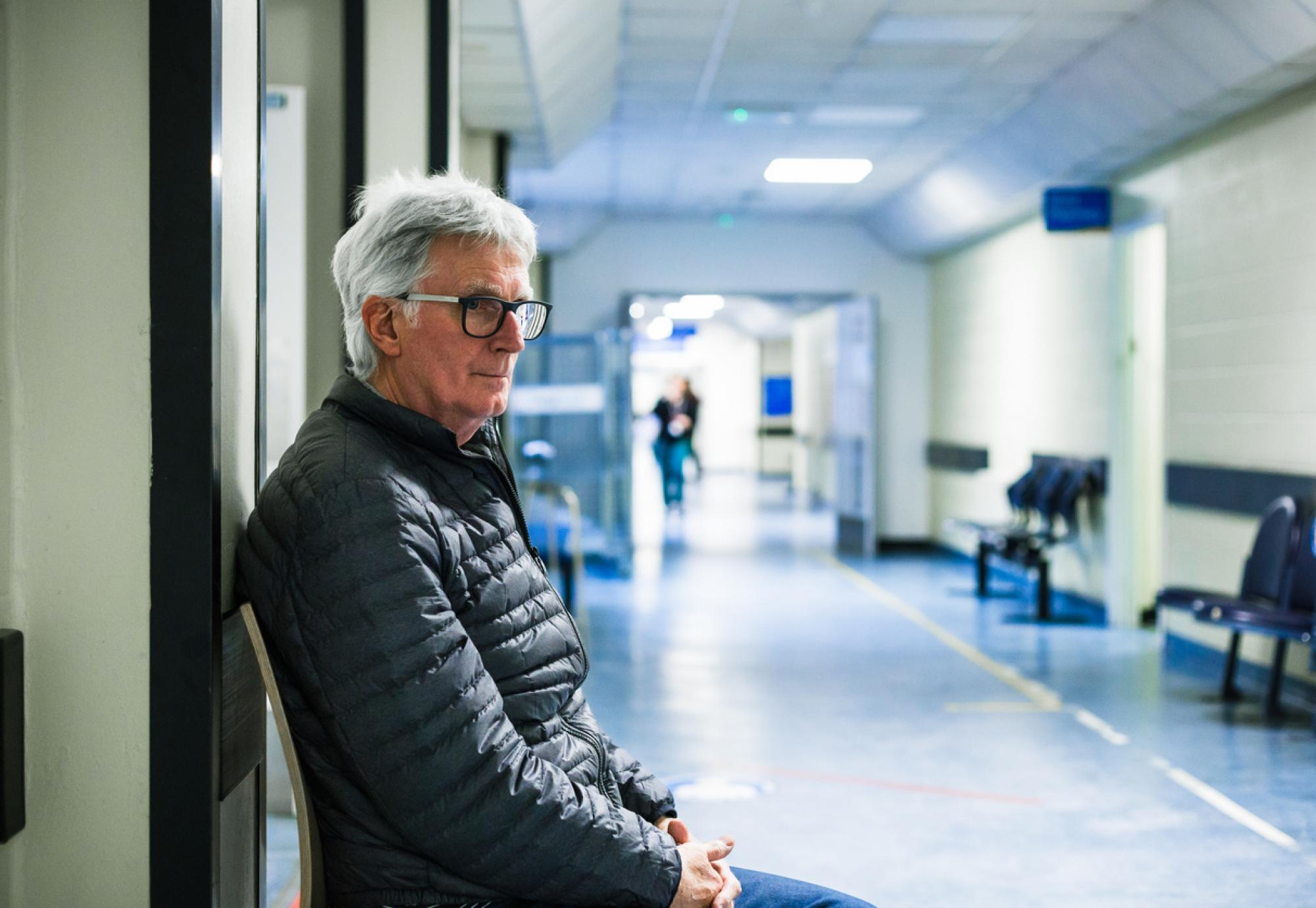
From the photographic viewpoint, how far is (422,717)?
1.44 meters

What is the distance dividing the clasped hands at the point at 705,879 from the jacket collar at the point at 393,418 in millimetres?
614

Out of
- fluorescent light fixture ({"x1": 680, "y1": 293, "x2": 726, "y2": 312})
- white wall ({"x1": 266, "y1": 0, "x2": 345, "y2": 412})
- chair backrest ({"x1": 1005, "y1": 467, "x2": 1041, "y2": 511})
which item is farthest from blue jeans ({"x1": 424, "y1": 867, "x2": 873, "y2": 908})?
fluorescent light fixture ({"x1": 680, "y1": 293, "x2": 726, "y2": 312})

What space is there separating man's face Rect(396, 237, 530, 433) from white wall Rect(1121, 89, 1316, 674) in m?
4.83

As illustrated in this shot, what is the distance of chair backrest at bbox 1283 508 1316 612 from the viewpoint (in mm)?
5182

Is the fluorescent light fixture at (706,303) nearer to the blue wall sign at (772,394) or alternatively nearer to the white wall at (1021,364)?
the blue wall sign at (772,394)

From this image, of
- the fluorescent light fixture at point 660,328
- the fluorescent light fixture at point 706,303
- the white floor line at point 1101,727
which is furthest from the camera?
the fluorescent light fixture at point 660,328

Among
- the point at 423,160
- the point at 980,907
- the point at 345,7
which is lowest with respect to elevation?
the point at 980,907

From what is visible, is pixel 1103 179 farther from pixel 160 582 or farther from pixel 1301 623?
pixel 160 582

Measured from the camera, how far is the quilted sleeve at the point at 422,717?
4.72 feet

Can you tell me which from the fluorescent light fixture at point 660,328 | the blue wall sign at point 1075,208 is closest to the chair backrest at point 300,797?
→ the blue wall sign at point 1075,208

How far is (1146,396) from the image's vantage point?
307 inches

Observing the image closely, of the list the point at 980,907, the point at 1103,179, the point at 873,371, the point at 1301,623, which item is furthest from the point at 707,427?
the point at 980,907

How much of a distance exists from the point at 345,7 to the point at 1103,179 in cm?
576

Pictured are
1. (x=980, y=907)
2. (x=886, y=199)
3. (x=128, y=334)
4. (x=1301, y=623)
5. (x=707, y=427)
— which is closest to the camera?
(x=128, y=334)
